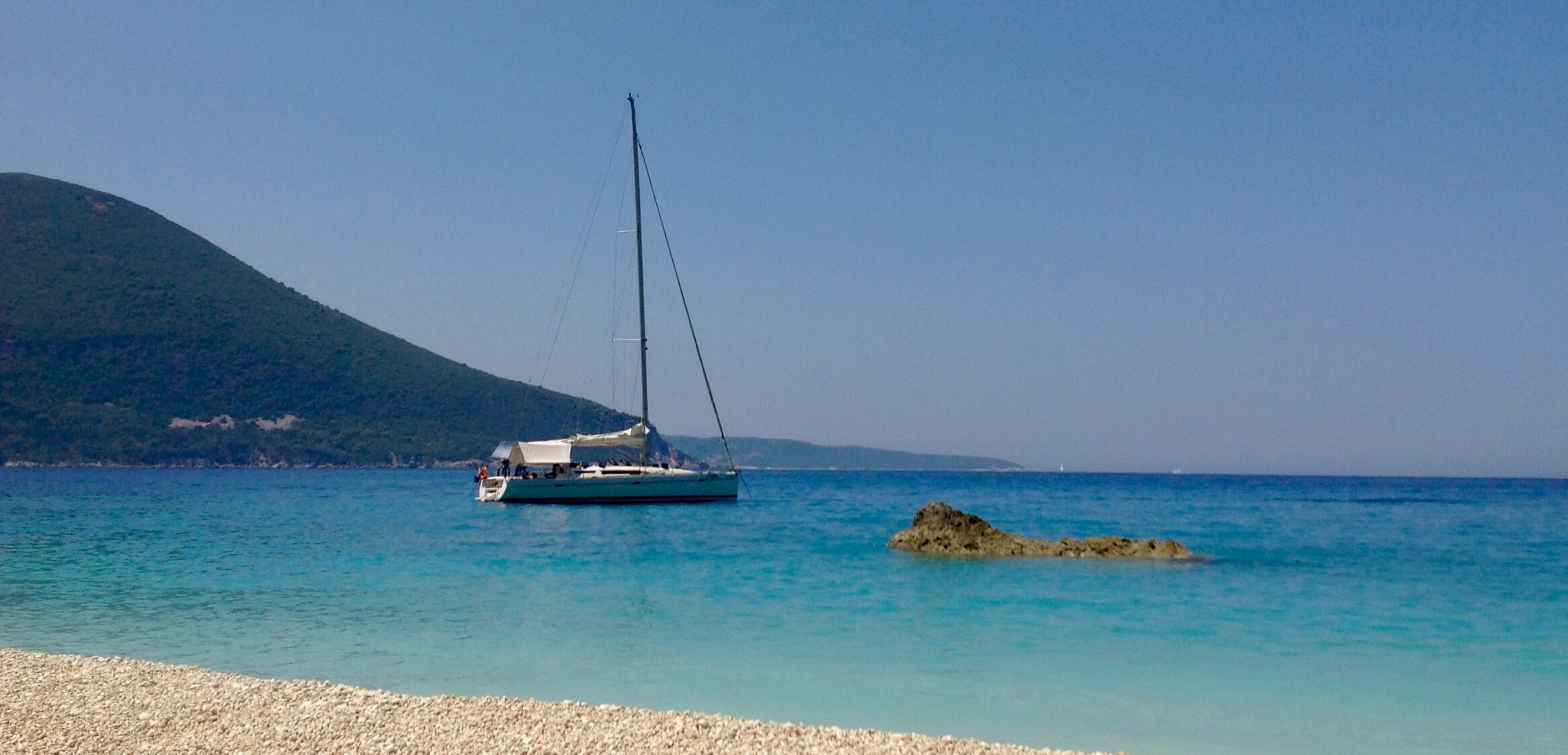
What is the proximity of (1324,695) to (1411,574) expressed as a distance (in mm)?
13972

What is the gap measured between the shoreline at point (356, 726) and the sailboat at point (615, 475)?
35875mm

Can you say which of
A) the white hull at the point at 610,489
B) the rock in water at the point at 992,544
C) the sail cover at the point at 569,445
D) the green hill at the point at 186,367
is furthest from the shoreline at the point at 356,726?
the green hill at the point at 186,367

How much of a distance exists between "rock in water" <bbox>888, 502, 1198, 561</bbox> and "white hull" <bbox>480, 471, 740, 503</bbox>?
20258 mm

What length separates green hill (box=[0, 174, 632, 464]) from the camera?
374ft

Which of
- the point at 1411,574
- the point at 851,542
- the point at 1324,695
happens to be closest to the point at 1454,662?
the point at 1324,695

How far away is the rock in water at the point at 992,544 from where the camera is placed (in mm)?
24406

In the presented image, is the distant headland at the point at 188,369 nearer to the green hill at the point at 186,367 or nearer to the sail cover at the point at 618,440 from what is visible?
the green hill at the point at 186,367

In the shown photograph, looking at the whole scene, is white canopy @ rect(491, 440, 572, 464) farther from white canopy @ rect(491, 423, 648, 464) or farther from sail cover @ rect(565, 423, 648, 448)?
sail cover @ rect(565, 423, 648, 448)

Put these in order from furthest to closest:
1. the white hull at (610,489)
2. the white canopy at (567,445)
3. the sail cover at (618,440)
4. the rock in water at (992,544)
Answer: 1. the sail cover at (618,440)
2. the white canopy at (567,445)
3. the white hull at (610,489)
4. the rock in water at (992,544)

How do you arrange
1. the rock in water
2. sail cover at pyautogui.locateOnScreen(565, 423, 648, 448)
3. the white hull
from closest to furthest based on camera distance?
1. the rock in water
2. the white hull
3. sail cover at pyautogui.locateOnScreen(565, 423, 648, 448)

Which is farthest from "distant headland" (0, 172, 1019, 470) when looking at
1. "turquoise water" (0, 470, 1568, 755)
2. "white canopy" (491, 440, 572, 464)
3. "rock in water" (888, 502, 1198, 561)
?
"rock in water" (888, 502, 1198, 561)

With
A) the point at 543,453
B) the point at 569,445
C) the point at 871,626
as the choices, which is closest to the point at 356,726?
the point at 871,626

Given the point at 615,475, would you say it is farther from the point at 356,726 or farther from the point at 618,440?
the point at 356,726

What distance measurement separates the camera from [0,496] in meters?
51.2
